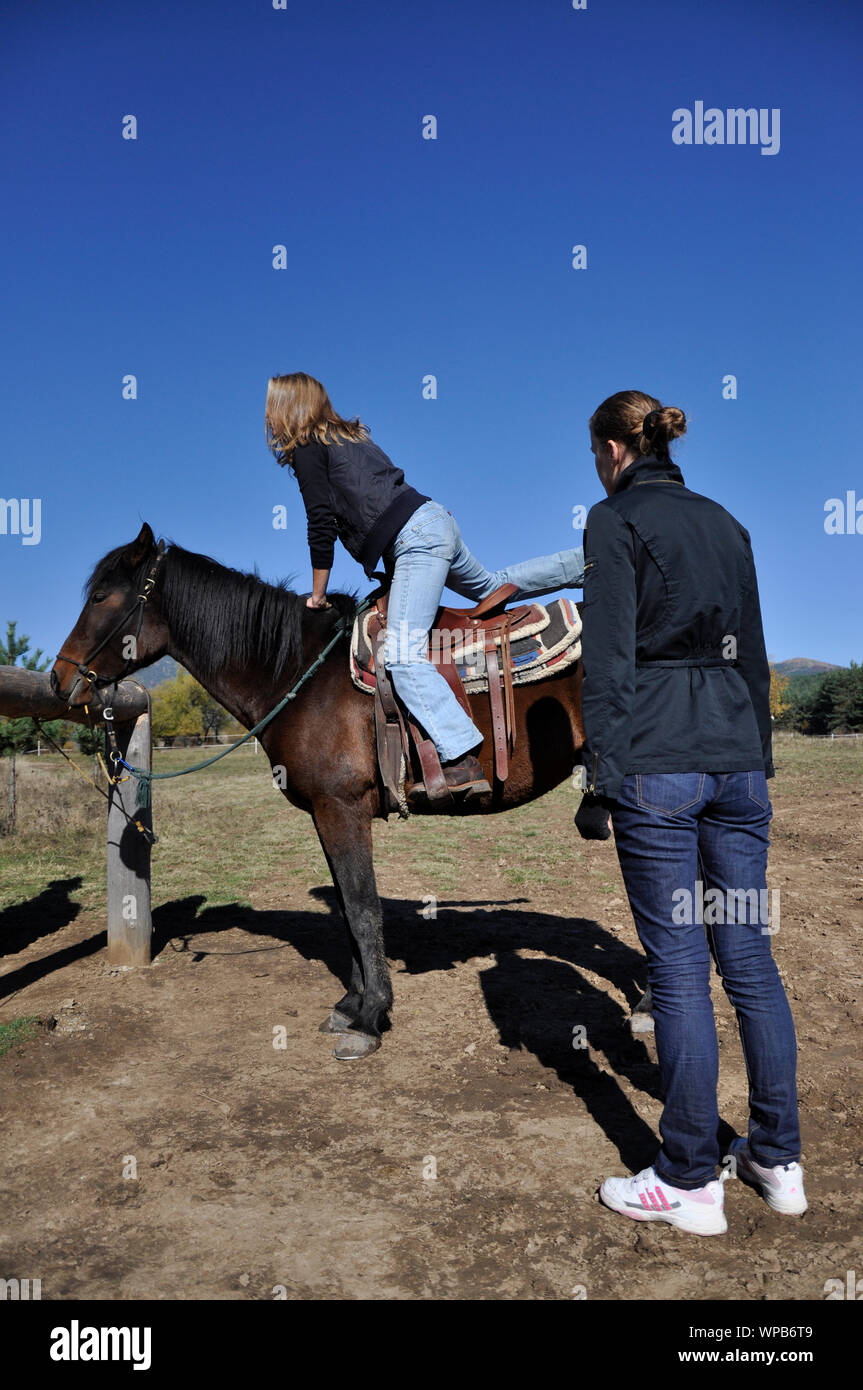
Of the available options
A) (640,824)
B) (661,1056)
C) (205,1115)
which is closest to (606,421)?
(640,824)

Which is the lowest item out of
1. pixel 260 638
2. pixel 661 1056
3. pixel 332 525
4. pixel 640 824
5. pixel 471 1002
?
pixel 471 1002

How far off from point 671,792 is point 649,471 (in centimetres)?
113

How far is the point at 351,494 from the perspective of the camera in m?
4.53

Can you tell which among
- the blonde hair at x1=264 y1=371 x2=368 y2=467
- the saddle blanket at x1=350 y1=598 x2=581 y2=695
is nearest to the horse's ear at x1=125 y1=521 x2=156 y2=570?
the blonde hair at x1=264 y1=371 x2=368 y2=467

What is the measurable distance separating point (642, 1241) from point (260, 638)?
3615 millimetres

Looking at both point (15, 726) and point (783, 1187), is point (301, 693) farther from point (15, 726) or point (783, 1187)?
point (15, 726)

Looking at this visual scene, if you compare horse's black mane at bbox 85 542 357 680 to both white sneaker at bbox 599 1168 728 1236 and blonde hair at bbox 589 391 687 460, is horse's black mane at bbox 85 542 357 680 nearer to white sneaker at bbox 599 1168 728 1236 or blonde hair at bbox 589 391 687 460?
blonde hair at bbox 589 391 687 460

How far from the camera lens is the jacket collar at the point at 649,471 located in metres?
2.97

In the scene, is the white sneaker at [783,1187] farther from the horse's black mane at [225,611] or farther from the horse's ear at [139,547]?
the horse's ear at [139,547]

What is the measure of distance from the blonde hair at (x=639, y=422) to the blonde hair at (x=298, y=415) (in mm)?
1865

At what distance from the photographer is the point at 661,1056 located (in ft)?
9.16

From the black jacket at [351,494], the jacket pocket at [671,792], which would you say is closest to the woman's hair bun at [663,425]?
the jacket pocket at [671,792]

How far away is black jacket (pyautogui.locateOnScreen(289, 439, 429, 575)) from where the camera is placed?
177 inches
